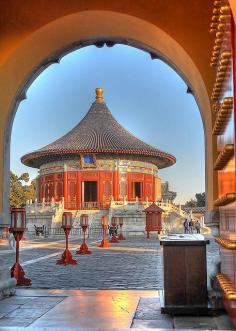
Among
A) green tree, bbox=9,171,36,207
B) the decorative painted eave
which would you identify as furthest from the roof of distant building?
the decorative painted eave

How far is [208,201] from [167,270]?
3.27 feet

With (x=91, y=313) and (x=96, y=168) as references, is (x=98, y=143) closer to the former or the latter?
(x=96, y=168)

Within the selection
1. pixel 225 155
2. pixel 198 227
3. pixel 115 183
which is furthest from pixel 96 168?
pixel 225 155

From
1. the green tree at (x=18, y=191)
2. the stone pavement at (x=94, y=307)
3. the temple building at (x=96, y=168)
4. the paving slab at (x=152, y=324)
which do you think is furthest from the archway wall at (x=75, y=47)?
the green tree at (x=18, y=191)

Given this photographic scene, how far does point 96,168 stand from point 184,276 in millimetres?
33868

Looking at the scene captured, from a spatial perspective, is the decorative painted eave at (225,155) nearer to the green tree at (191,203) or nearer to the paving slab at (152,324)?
the paving slab at (152,324)

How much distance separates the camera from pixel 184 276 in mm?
4305

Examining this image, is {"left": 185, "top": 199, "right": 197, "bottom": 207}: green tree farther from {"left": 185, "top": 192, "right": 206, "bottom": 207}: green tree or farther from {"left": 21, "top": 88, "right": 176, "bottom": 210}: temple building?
{"left": 21, "top": 88, "right": 176, "bottom": 210}: temple building

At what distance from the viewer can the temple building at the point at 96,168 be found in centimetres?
3775

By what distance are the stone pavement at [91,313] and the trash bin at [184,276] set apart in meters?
0.13

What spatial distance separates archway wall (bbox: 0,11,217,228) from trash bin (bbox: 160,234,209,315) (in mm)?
724

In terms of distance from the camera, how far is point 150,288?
642 centimetres

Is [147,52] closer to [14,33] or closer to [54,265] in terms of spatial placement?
[14,33]

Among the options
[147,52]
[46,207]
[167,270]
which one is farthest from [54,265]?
[46,207]
